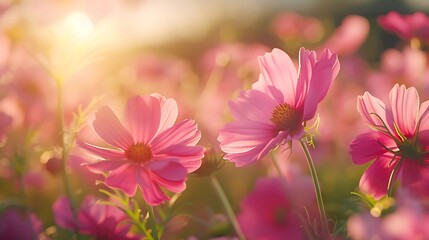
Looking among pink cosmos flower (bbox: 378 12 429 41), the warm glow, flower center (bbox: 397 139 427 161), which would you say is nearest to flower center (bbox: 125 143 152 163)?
flower center (bbox: 397 139 427 161)

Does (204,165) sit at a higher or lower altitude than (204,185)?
higher

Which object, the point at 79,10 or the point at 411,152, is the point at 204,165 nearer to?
the point at 411,152

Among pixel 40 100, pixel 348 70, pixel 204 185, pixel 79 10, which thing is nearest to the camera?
pixel 79 10

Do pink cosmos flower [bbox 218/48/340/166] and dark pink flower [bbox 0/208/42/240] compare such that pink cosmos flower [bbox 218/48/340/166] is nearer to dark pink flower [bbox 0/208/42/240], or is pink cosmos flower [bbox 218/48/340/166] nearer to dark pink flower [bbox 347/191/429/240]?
dark pink flower [bbox 347/191/429/240]

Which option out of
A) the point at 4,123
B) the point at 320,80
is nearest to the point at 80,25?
the point at 4,123

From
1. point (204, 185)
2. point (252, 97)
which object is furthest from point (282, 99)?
point (204, 185)
